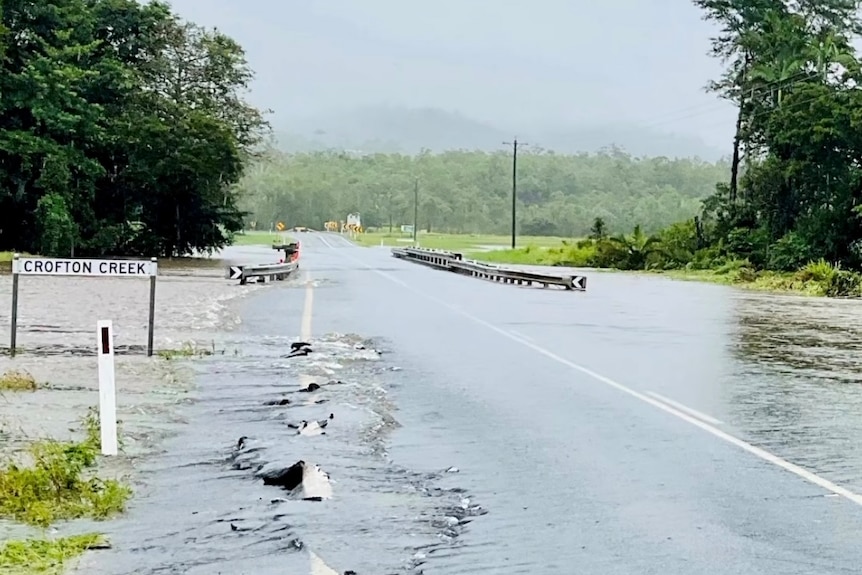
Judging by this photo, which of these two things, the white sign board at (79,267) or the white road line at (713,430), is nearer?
the white road line at (713,430)

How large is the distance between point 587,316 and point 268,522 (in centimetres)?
2067

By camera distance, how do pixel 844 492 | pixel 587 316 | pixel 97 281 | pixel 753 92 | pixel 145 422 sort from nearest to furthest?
pixel 844 492, pixel 145 422, pixel 587 316, pixel 97 281, pixel 753 92

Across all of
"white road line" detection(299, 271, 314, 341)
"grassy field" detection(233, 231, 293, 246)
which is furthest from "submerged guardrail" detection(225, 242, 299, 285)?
"grassy field" detection(233, 231, 293, 246)

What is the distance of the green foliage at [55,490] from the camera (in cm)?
766

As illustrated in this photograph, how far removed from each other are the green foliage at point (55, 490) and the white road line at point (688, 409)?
5970 millimetres

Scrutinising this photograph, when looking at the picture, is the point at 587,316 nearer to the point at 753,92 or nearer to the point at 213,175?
the point at 213,175

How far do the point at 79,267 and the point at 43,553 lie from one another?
902 centimetres

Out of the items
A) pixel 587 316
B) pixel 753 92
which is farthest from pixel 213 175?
pixel 587 316

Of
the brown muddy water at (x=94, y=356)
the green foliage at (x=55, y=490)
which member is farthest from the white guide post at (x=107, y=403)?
the green foliage at (x=55, y=490)

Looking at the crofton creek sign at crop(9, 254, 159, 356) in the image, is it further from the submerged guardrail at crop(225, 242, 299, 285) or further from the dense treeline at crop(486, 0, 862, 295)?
the dense treeline at crop(486, 0, 862, 295)

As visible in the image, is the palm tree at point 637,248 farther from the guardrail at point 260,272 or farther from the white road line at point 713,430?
the white road line at point 713,430

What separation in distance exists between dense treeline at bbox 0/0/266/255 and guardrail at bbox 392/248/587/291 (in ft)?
39.3

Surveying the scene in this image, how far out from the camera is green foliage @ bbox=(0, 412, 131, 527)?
25.1ft

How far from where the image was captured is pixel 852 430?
11555 millimetres
